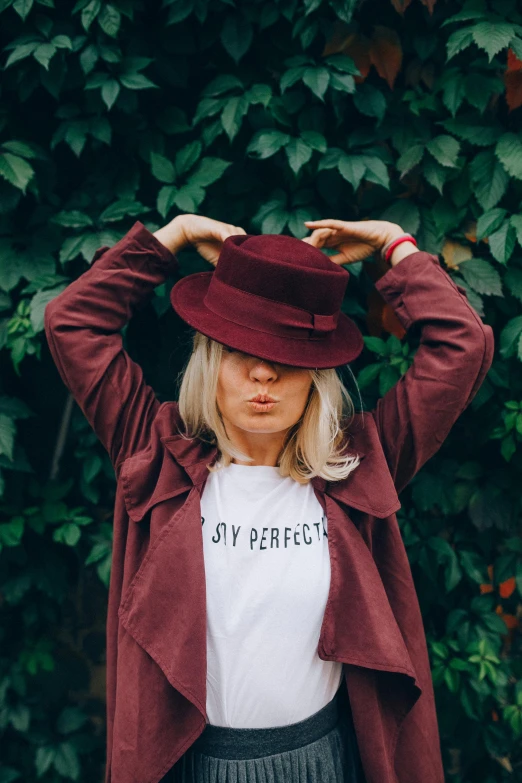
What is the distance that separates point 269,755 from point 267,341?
0.92 m

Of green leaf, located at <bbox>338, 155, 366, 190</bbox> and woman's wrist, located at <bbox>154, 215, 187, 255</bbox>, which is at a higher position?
green leaf, located at <bbox>338, 155, 366, 190</bbox>

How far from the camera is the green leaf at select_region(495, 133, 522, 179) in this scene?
193 centimetres

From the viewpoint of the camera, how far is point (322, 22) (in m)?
1.96

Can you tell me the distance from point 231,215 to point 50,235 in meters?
0.56

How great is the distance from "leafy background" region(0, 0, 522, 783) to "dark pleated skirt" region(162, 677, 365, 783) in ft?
2.12

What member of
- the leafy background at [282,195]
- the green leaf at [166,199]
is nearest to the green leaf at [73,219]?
the leafy background at [282,195]

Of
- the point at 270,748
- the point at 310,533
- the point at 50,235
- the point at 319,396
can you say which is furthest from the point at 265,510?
the point at 50,235

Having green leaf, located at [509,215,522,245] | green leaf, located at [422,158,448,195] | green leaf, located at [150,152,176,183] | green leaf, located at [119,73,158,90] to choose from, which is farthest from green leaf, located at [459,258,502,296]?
green leaf, located at [119,73,158,90]

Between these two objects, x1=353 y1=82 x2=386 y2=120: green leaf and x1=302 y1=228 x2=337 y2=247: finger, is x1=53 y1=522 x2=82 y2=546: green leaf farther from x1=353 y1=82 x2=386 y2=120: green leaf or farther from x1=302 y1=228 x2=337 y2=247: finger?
x1=353 y1=82 x2=386 y2=120: green leaf

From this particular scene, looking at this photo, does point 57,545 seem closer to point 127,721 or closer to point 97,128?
point 127,721

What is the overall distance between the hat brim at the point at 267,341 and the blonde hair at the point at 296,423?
0.07m

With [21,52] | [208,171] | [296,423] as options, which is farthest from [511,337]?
[21,52]

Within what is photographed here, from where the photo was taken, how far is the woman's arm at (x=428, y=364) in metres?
1.59

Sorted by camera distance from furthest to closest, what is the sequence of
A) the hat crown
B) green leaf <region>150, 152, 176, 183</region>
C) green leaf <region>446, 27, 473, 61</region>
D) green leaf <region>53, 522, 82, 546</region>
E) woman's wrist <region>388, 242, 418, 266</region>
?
green leaf <region>53, 522, 82, 546</region> → green leaf <region>150, 152, 176, 183</region> → green leaf <region>446, 27, 473, 61</region> → woman's wrist <region>388, 242, 418, 266</region> → the hat crown
